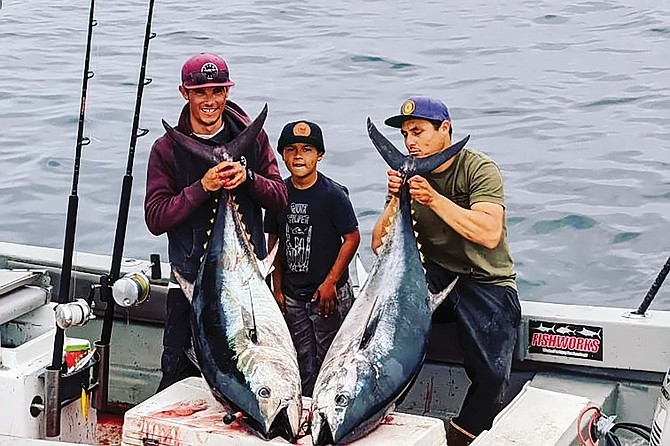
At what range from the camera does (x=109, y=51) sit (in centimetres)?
1206

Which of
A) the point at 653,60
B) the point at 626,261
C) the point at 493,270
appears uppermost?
the point at 653,60

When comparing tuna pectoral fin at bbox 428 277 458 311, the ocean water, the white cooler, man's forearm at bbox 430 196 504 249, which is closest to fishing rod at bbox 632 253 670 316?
man's forearm at bbox 430 196 504 249

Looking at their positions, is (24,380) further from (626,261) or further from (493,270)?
(626,261)

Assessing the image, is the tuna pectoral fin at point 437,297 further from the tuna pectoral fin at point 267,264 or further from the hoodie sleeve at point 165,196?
the hoodie sleeve at point 165,196

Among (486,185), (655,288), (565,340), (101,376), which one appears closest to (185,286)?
(101,376)

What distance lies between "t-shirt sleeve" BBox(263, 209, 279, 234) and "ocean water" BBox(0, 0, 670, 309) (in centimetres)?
290

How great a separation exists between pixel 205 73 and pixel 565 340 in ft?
5.12

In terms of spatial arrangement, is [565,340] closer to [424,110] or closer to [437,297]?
[437,297]

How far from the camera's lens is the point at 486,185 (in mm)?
3311

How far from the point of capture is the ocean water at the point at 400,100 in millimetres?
7777

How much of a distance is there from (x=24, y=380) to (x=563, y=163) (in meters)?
6.75

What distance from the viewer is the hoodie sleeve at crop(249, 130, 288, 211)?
3.33 m

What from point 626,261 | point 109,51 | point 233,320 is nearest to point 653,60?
point 626,261

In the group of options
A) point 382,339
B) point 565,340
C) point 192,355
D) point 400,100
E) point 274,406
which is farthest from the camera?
point 400,100
